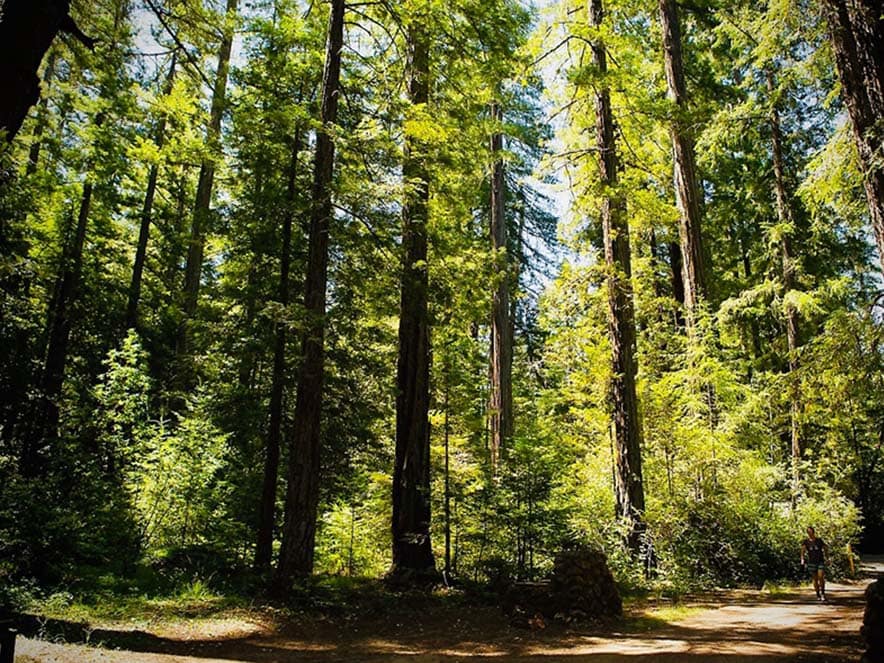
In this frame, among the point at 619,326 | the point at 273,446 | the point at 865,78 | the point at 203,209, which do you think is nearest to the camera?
the point at 865,78

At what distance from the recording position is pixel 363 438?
1255cm

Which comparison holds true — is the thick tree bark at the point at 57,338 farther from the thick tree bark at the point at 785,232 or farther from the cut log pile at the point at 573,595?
the thick tree bark at the point at 785,232

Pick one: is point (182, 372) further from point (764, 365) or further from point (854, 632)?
point (764, 365)

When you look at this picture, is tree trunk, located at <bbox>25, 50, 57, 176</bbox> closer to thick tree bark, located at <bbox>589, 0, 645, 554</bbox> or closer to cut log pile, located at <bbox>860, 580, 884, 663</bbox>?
thick tree bark, located at <bbox>589, 0, 645, 554</bbox>

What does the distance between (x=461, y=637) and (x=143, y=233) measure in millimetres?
14761

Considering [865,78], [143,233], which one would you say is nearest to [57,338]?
[143,233]

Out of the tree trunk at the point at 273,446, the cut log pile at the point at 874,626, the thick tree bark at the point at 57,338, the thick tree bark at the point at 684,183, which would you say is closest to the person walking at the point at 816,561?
the thick tree bark at the point at 684,183

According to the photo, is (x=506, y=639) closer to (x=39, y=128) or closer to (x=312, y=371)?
(x=312, y=371)

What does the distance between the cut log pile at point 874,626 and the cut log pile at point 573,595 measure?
382 cm

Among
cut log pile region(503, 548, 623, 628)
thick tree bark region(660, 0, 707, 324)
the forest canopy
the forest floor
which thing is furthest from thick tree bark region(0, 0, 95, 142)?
thick tree bark region(660, 0, 707, 324)

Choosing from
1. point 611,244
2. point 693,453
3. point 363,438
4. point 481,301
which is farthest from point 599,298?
point 363,438

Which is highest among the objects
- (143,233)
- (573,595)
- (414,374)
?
(143,233)

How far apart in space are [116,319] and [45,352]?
2591 millimetres

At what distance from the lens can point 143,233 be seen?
16.8m
